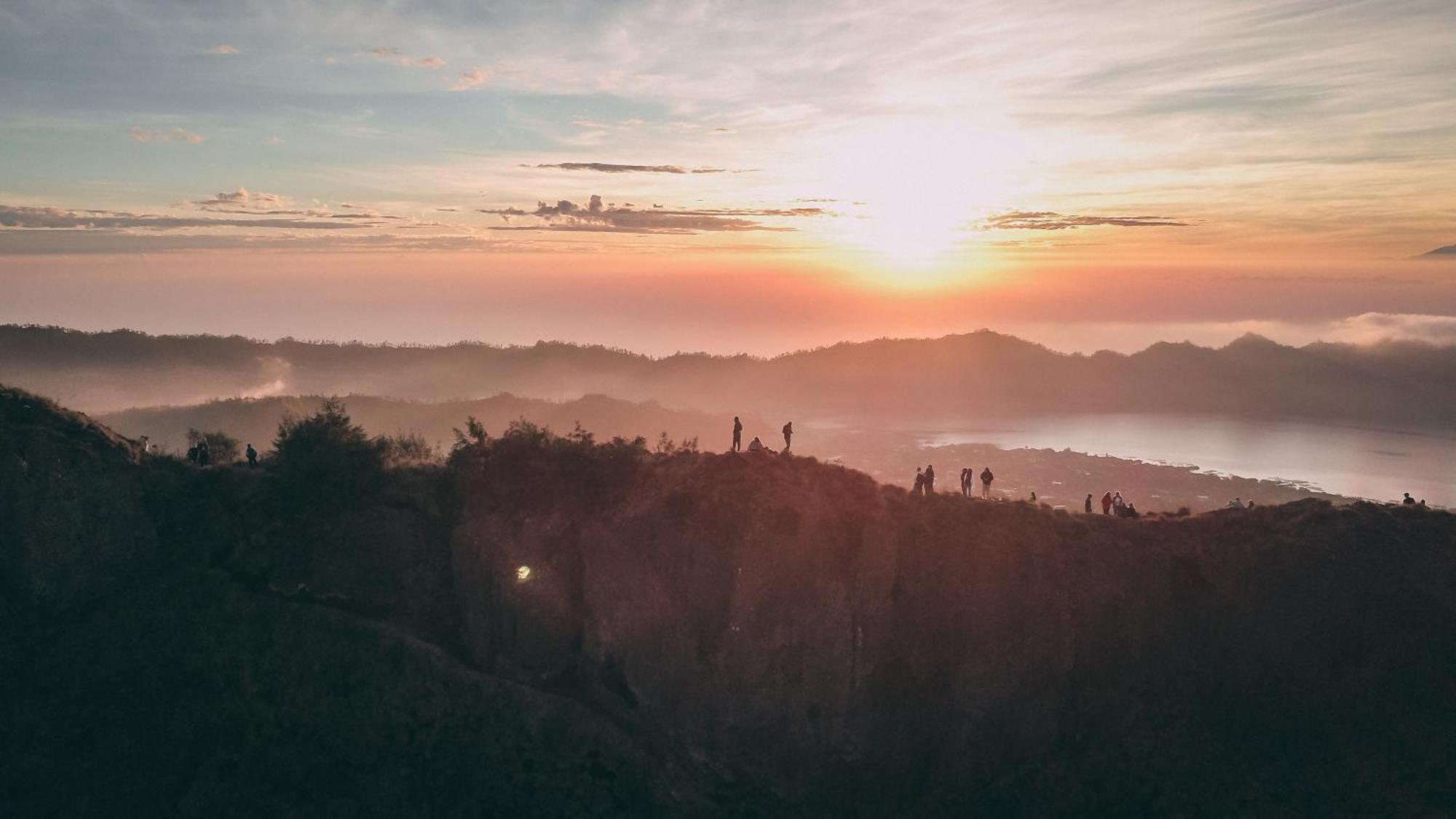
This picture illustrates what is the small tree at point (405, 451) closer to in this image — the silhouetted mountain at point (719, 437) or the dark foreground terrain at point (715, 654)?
the dark foreground terrain at point (715, 654)

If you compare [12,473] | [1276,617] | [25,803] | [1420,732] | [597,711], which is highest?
[12,473]

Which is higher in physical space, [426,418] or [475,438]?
[475,438]

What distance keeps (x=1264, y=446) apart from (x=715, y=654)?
492ft

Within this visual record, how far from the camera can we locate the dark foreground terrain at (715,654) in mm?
28391

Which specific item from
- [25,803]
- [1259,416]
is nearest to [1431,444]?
[1259,416]

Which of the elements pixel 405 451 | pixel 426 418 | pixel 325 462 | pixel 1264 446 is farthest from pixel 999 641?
pixel 1264 446

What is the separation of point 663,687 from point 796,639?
5.12 metres

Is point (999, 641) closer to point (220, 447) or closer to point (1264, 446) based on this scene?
point (220, 447)

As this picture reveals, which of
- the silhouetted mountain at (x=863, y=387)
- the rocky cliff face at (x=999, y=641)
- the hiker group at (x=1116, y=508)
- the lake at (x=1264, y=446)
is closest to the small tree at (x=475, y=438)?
the rocky cliff face at (x=999, y=641)

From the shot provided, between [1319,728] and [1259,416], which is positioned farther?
[1259,416]

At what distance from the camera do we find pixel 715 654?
30.4 m

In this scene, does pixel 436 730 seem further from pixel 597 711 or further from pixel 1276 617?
pixel 1276 617

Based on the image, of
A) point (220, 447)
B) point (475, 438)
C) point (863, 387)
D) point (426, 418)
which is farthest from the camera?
point (863, 387)

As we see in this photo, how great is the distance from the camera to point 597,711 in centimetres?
3100
